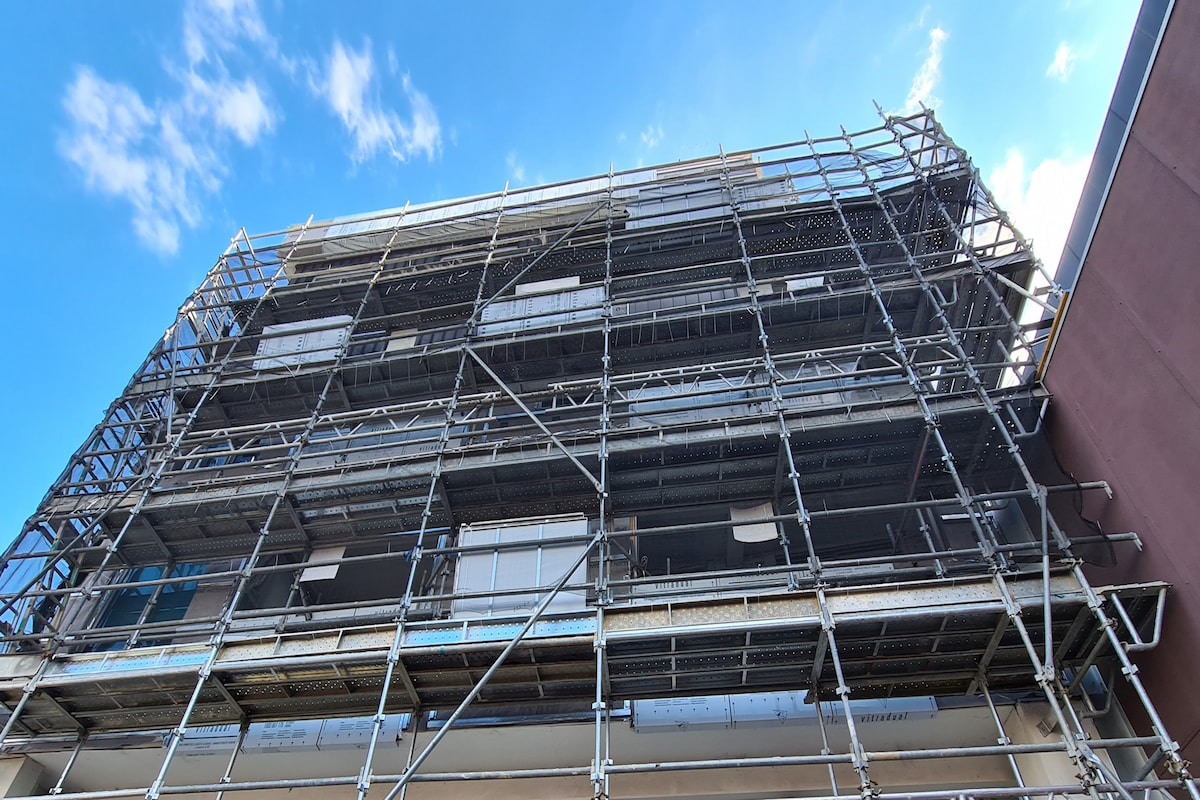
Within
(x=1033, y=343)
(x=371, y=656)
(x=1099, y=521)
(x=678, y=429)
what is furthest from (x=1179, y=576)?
(x=371, y=656)

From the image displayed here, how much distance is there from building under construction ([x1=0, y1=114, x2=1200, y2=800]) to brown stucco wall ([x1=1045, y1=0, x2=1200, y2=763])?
0.43 meters

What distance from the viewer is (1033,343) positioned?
46.6 ft

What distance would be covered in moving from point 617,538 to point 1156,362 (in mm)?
8329

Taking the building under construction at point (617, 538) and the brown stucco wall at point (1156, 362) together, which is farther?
the building under construction at point (617, 538)

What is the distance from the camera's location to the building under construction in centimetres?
1004

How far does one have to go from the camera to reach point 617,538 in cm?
1300

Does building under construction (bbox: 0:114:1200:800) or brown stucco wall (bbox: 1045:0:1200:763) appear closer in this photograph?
brown stucco wall (bbox: 1045:0:1200:763)

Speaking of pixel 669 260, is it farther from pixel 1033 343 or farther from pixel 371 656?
pixel 371 656

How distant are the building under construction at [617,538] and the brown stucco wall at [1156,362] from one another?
43cm

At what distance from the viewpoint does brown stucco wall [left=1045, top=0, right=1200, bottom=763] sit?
9.34 m

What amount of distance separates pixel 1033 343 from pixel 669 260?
8.26m

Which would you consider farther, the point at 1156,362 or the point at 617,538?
the point at 617,538

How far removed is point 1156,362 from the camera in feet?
33.9

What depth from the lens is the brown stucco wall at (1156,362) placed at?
9.34 meters
